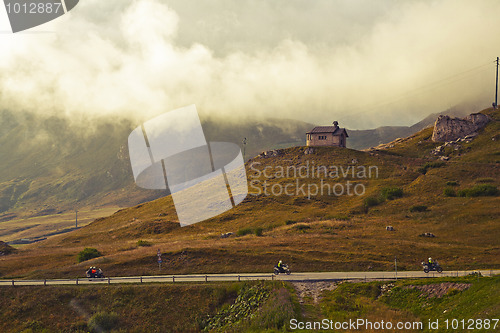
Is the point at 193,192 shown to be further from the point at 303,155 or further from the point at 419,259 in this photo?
the point at 419,259

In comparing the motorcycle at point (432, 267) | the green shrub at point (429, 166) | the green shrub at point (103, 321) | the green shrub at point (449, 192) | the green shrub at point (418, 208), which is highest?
the green shrub at point (429, 166)

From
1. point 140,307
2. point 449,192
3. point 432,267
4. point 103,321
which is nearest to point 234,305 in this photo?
point 140,307

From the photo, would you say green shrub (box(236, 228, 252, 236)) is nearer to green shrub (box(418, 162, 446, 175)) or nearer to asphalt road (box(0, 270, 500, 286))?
asphalt road (box(0, 270, 500, 286))

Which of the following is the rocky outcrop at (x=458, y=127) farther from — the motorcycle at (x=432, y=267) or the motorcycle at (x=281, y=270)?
the motorcycle at (x=281, y=270)

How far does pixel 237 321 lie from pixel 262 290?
15.0 ft

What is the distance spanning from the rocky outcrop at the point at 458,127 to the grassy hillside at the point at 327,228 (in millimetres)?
4461

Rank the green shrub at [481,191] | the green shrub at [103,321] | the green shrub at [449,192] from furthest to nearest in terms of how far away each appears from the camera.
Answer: the green shrub at [449,192], the green shrub at [481,191], the green shrub at [103,321]

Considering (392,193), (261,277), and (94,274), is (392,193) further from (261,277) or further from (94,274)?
(94,274)

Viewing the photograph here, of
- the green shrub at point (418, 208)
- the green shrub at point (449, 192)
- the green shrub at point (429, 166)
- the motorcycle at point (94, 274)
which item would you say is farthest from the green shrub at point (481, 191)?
the motorcycle at point (94, 274)

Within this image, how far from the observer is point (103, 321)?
34.8 m

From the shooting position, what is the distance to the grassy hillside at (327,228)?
48.7 m

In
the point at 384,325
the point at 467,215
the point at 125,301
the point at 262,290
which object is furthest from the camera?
the point at 467,215

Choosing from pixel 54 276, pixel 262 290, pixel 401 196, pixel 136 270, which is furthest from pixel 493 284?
pixel 401 196

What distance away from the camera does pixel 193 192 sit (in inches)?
5123
